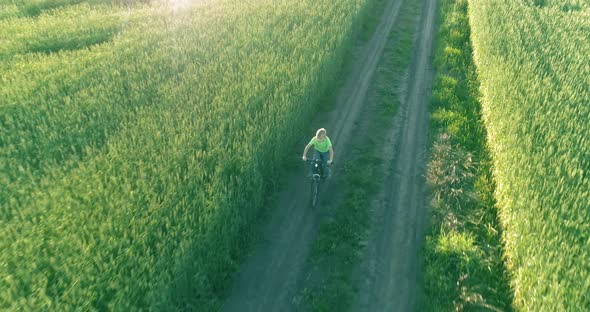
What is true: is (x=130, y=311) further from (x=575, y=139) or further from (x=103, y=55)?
(x=103, y=55)

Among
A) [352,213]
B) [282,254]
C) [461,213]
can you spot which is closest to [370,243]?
[352,213]

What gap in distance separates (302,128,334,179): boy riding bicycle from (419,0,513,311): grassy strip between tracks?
3099 millimetres

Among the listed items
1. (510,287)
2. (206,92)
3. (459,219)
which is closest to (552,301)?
(510,287)

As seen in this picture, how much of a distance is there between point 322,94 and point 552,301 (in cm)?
1109

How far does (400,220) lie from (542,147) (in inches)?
162

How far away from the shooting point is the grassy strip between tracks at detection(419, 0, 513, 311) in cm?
864

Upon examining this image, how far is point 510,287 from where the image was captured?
876 centimetres

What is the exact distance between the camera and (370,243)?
10.2m

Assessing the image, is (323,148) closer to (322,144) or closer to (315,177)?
(322,144)

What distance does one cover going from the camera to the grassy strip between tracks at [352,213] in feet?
29.4

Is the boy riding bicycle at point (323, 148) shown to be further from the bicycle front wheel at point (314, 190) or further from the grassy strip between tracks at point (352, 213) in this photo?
the grassy strip between tracks at point (352, 213)

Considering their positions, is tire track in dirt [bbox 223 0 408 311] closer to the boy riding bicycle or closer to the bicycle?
the bicycle

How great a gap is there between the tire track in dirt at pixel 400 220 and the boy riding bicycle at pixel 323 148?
182cm

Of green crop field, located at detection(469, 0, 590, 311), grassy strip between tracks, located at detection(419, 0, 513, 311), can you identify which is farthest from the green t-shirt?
green crop field, located at detection(469, 0, 590, 311)
